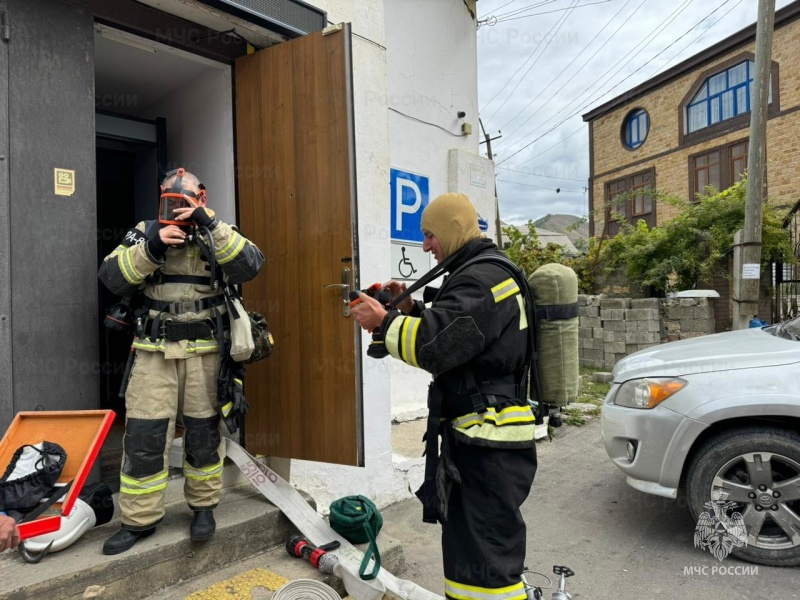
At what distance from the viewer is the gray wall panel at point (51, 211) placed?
271 cm

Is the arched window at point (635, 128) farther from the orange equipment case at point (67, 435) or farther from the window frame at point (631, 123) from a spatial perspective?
the orange equipment case at point (67, 435)

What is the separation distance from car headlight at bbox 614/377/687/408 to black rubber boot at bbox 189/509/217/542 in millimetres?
2638

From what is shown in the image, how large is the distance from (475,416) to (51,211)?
2383 mm

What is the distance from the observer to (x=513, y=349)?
7.01 ft

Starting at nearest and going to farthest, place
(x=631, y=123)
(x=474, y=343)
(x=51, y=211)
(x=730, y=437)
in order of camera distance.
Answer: (x=474, y=343) < (x=51, y=211) < (x=730, y=437) < (x=631, y=123)

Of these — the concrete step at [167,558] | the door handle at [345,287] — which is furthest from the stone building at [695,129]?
the concrete step at [167,558]

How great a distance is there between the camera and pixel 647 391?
3525 millimetres

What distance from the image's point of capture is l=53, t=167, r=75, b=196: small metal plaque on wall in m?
2.85

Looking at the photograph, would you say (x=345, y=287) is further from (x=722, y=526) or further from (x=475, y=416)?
(x=722, y=526)

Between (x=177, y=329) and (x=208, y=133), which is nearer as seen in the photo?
(x=177, y=329)

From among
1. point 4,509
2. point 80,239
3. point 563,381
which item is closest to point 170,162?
point 80,239

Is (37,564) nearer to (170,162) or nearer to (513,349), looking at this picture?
(513,349)

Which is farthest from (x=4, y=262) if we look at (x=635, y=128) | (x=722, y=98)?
(x=635, y=128)

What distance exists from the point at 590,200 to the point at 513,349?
2352 centimetres
